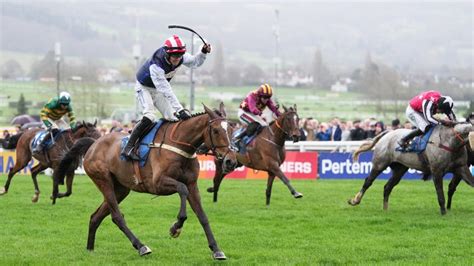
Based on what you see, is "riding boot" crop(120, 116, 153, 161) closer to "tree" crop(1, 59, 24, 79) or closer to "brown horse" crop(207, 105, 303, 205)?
"brown horse" crop(207, 105, 303, 205)

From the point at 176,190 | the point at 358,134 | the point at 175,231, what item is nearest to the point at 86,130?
the point at 176,190

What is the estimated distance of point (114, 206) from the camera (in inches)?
449

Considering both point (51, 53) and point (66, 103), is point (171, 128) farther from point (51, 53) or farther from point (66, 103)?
point (51, 53)

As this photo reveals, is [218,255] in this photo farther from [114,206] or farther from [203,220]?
[114,206]

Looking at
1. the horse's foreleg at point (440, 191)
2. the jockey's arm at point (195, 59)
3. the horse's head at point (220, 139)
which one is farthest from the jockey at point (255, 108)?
the horse's head at point (220, 139)

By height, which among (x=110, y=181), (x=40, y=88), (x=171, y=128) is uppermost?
(x=171, y=128)

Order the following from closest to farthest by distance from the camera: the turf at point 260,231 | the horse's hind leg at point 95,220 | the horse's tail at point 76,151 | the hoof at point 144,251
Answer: the hoof at point 144,251 → the turf at point 260,231 → the horse's hind leg at point 95,220 → the horse's tail at point 76,151

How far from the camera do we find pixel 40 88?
97125mm

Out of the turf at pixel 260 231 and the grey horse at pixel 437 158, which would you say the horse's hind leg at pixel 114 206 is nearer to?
the turf at pixel 260 231

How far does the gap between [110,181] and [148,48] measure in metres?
189

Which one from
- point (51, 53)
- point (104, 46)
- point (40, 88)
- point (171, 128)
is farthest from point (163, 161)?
point (104, 46)

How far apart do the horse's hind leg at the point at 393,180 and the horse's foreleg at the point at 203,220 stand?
6.92m

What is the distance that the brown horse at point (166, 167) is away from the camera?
34.6 feet

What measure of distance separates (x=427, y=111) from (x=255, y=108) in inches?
163
